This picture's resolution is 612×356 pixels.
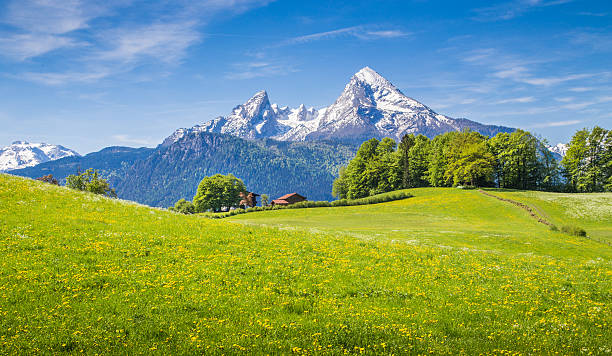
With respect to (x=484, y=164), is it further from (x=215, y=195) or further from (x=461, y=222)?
(x=215, y=195)

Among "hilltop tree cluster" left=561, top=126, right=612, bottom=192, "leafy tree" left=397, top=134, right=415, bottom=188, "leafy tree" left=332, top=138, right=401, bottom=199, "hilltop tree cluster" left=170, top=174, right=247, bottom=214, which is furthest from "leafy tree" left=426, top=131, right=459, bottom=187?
"hilltop tree cluster" left=170, top=174, right=247, bottom=214

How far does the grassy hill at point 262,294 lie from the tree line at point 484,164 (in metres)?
81.1

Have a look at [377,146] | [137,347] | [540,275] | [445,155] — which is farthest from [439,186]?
[137,347]

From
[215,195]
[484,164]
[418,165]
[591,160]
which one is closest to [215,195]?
[215,195]

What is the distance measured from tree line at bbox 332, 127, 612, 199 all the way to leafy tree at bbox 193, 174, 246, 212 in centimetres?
5394

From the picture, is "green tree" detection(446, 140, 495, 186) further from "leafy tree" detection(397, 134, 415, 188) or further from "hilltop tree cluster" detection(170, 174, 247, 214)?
"hilltop tree cluster" detection(170, 174, 247, 214)

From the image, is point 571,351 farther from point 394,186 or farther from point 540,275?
point 394,186

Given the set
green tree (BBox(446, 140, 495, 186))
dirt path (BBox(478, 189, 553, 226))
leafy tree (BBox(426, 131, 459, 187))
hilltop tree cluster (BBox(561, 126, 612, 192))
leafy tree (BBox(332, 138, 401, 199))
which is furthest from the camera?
leafy tree (BBox(332, 138, 401, 199))

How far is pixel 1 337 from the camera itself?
10016 mm

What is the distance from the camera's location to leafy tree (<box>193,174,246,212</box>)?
140500 mm

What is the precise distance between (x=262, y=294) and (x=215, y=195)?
133 meters

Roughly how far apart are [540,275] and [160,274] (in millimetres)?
22529

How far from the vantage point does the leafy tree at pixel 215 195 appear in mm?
140500

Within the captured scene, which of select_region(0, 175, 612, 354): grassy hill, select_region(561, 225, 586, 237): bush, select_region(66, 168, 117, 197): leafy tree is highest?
select_region(66, 168, 117, 197): leafy tree
